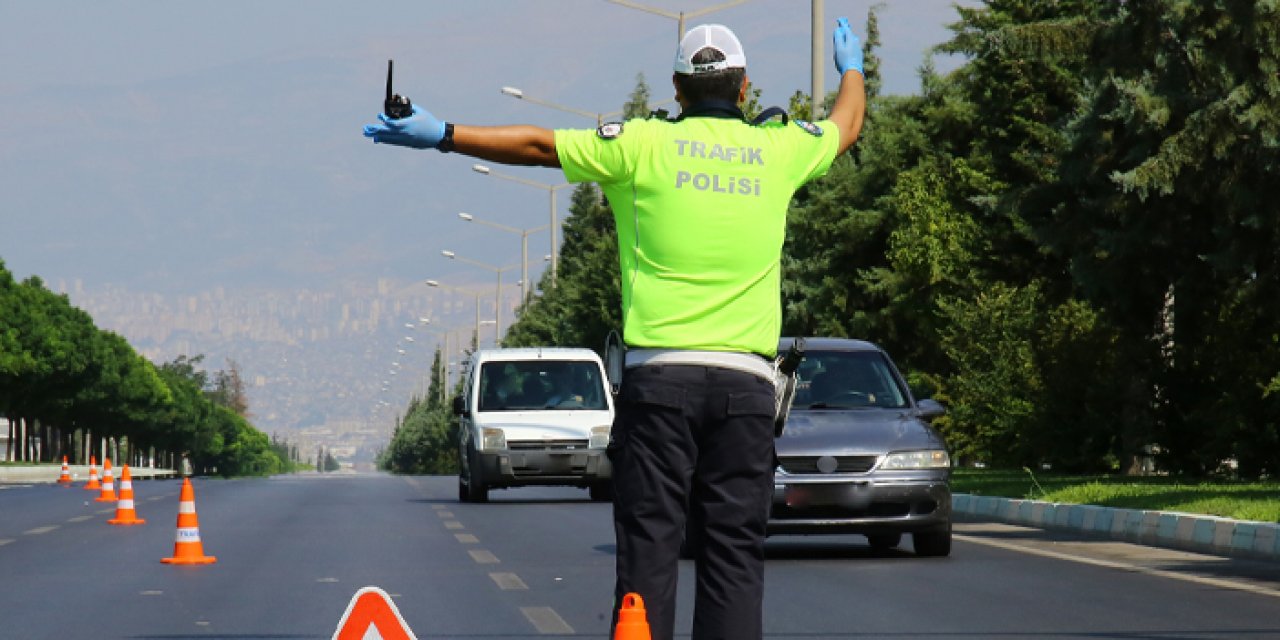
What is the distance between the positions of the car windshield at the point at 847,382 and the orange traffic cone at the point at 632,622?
1196 centimetres

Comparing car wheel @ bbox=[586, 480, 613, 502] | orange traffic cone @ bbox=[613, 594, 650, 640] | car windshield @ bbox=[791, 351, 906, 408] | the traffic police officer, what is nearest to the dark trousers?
the traffic police officer

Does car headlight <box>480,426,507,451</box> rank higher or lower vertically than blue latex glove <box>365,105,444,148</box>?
lower

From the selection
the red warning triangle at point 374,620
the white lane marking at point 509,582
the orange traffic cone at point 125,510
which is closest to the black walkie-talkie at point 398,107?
the red warning triangle at point 374,620

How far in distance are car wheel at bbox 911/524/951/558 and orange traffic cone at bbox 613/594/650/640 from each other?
11489 millimetres

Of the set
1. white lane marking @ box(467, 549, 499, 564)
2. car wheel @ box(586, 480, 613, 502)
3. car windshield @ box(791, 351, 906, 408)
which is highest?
car windshield @ box(791, 351, 906, 408)

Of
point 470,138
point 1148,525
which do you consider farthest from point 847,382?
point 470,138

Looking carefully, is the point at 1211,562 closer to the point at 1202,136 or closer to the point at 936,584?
the point at 936,584

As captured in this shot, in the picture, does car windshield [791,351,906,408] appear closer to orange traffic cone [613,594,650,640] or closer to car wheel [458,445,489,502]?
car wheel [458,445,489,502]

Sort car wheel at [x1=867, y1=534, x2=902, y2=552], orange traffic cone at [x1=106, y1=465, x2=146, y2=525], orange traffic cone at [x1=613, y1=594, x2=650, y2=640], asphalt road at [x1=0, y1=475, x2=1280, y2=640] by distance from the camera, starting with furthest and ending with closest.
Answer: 1. orange traffic cone at [x1=106, y1=465, x2=146, y2=525]
2. car wheel at [x1=867, y1=534, x2=902, y2=552]
3. asphalt road at [x1=0, y1=475, x2=1280, y2=640]
4. orange traffic cone at [x1=613, y1=594, x2=650, y2=640]

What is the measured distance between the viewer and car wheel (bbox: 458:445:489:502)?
28.5 meters

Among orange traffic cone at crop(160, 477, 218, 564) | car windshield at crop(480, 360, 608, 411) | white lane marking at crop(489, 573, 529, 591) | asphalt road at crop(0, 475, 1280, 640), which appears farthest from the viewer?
car windshield at crop(480, 360, 608, 411)

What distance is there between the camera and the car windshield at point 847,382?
17422 millimetres

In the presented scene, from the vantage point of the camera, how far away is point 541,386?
29.1 meters

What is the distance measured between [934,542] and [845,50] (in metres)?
10.4
